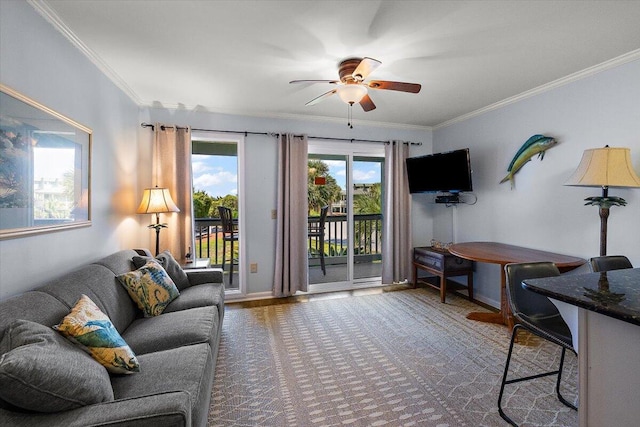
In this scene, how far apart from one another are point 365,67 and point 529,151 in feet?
6.92

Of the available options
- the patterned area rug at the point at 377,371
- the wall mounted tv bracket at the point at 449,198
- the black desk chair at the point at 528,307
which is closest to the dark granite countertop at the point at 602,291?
the black desk chair at the point at 528,307

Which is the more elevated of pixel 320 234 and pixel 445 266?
pixel 320 234

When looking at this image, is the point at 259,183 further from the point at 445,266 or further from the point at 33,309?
the point at 33,309

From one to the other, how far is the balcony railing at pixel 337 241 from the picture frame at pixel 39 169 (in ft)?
7.94

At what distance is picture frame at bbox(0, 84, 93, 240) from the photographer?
1.49 meters

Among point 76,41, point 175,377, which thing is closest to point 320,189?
point 76,41

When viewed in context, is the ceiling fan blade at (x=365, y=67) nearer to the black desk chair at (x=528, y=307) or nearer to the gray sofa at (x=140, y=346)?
the black desk chair at (x=528, y=307)

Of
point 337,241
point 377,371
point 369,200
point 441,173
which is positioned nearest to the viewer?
point 377,371

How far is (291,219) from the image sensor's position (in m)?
3.86

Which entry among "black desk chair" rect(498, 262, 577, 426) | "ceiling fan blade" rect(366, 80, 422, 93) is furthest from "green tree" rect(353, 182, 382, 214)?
"black desk chair" rect(498, 262, 577, 426)

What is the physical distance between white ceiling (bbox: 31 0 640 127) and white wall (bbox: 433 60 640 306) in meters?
0.23

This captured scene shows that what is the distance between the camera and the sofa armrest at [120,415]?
948mm

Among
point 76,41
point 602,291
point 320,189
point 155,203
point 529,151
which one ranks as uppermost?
point 76,41

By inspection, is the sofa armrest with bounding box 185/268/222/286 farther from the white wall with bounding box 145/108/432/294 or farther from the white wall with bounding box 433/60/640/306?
the white wall with bounding box 433/60/640/306
